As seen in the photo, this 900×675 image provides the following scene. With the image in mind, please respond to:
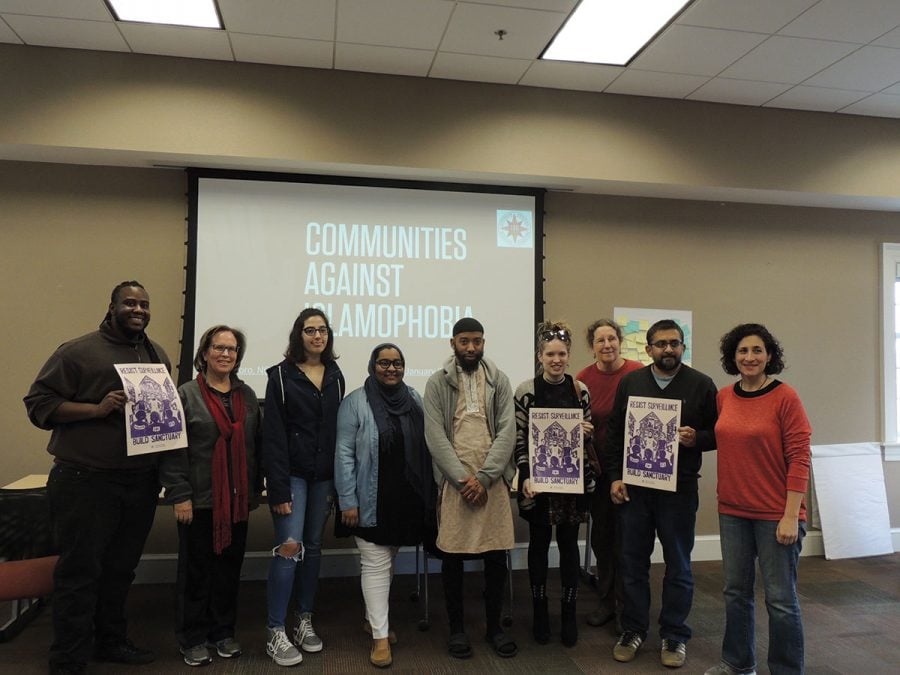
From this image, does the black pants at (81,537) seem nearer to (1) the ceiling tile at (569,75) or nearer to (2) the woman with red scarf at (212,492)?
(2) the woman with red scarf at (212,492)

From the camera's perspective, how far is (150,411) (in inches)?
94.1

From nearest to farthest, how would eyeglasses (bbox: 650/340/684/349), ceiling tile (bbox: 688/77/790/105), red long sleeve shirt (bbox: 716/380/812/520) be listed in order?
red long sleeve shirt (bbox: 716/380/812/520) → eyeglasses (bbox: 650/340/684/349) → ceiling tile (bbox: 688/77/790/105)

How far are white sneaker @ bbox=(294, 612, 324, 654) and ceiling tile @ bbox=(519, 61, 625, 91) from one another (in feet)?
11.0

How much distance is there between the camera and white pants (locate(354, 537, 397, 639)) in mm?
2672

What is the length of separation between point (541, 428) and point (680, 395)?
623mm

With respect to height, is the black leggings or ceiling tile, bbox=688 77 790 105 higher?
ceiling tile, bbox=688 77 790 105

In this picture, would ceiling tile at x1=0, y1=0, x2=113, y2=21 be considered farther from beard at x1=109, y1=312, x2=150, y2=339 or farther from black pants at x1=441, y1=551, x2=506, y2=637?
black pants at x1=441, y1=551, x2=506, y2=637

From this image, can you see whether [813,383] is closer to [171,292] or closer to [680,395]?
[680,395]

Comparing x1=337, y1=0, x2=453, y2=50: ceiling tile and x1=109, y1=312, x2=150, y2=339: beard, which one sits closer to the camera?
x1=109, y1=312, x2=150, y2=339: beard

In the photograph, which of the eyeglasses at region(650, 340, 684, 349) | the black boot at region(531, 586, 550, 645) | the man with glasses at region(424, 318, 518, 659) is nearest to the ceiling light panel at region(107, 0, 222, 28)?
the man with glasses at region(424, 318, 518, 659)

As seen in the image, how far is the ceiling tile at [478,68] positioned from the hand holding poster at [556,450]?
7.31 ft

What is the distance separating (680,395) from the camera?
8.56ft

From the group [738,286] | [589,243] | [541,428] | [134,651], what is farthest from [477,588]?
[738,286]

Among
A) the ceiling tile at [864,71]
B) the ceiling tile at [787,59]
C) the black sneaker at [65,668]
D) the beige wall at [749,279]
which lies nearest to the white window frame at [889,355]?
the beige wall at [749,279]
